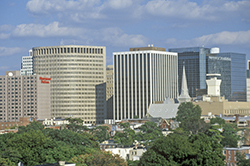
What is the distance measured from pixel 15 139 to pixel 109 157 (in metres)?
28.9

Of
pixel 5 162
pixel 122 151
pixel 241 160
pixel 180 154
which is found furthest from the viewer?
pixel 122 151

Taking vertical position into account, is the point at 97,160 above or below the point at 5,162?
below

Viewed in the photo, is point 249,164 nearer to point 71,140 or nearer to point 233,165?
point 233,165

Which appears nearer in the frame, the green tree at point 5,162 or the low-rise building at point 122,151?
the green tree at point 5,162

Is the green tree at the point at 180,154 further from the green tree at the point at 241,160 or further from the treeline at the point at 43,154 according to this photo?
the green tree at the point at 241,160

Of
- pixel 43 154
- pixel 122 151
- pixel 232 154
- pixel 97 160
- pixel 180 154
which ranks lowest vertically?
pixel 122 151

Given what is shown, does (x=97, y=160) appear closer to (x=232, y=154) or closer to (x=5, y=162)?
(x=5, y=162)

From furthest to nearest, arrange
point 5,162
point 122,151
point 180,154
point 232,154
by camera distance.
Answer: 1. point 122,151
2. point 232,154
3. point 180,154
4. point 5,162

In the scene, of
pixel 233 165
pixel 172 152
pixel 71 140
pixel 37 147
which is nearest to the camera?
pixel 172 152

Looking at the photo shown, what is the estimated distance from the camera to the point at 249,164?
15875 centimetres

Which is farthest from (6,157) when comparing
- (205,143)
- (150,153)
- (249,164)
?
(249,164)

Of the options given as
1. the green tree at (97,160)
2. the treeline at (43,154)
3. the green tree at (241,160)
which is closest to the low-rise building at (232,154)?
the green tree at (241,160)

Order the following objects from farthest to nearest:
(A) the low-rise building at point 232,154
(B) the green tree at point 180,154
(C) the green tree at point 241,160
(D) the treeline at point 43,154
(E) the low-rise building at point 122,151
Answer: (E) the low-rise building at point 122,151 < (A) the low-rise building at point 232,154 < (C) the green tree at point 241,160 < (D) the treeline at point 43,154 < (B) the green tree at point 180,154

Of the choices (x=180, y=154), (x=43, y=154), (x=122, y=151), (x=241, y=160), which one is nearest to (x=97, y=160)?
(x=43, y=154)
